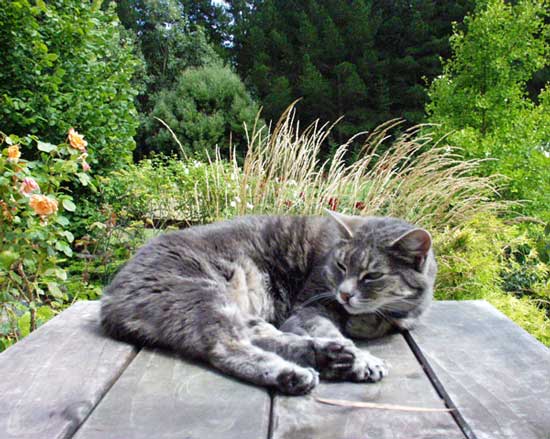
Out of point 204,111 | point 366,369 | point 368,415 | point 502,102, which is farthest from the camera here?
point 204,111

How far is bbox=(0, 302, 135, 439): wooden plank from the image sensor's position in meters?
1.00

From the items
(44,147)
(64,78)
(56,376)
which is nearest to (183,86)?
(64,78)

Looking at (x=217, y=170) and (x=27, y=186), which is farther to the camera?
(x=217, y=170)

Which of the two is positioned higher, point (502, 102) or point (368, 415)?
point (502, 102)

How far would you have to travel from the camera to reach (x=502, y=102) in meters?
5.98

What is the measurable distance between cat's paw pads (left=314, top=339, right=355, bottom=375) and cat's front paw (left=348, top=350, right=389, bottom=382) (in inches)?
0.7

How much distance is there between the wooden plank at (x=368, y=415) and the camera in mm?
982

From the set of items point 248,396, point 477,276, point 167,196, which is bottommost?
point 167,196

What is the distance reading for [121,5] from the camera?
1398 centimetres

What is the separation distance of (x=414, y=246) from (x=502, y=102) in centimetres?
500

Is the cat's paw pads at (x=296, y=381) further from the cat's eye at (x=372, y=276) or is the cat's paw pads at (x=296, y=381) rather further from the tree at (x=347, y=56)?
A: the tree at (x=347, y=56)

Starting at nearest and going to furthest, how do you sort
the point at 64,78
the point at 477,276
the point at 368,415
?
the point at 368,415
the point at 477,276
the point at 64,78

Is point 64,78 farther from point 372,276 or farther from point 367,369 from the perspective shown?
point 367,369

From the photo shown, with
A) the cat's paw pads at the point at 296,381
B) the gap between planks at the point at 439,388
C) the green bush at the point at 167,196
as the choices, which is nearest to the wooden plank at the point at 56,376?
the cat's paw pads at the point at 296,381
